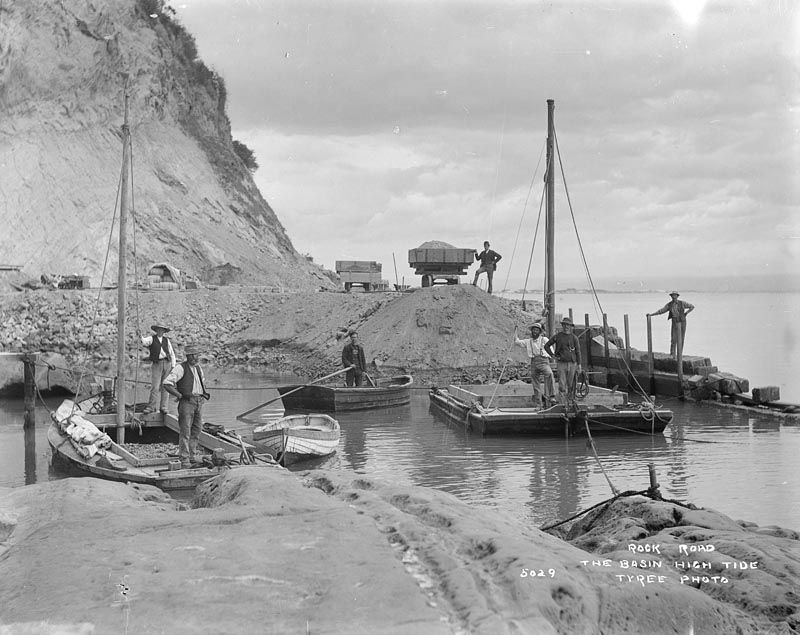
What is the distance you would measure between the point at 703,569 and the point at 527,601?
2.23 m

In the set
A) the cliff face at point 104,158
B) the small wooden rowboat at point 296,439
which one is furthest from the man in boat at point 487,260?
the small wooden rowboat at point 296,439

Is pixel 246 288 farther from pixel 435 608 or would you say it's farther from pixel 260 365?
pixel 435 608

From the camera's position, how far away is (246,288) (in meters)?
41.0

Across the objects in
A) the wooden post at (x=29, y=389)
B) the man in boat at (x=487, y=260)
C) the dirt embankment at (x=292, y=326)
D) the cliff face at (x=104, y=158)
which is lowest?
the wooden post at (x=29, y=389)

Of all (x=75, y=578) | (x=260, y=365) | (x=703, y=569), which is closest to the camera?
(x=75, y=578)

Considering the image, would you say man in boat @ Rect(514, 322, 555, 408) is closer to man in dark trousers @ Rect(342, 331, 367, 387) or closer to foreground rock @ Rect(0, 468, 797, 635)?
man in dark trousers @ Rect(342, 331, 367, 387)

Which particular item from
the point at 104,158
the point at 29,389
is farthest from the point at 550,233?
the point at 104,158

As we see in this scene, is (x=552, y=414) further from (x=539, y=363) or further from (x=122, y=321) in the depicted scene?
(x=122, y=321)

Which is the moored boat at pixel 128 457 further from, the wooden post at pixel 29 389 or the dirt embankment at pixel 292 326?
the dirt embankment at pixel 292 326

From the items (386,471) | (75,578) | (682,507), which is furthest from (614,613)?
(386,471)

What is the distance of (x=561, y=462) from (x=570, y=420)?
1918mm

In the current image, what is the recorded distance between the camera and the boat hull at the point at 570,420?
56.5 ft

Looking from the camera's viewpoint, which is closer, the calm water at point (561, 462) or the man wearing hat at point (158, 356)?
the calm water at point (561, 462)

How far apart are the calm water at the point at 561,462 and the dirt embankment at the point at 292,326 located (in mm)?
8703
